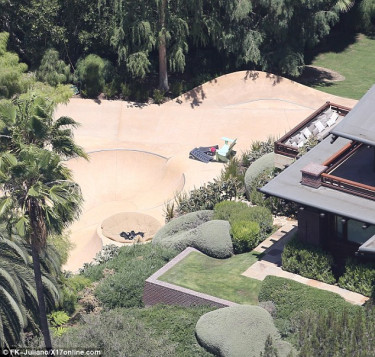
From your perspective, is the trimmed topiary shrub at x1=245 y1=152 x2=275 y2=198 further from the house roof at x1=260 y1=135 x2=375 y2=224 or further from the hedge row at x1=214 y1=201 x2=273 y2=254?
the house roof at x1=260 y1=135 x2=375 y2=224

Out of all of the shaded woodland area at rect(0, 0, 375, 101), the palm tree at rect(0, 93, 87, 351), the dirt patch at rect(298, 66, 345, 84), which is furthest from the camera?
the dirt patch at rect(298, 66, 345, 84)

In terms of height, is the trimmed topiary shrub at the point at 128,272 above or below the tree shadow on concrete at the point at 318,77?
below

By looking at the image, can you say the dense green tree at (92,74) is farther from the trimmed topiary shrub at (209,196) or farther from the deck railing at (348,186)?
the deck railing at (348,186)

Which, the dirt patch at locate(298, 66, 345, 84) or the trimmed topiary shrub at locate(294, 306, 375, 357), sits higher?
the trimmed topiary shrub at locate(294, 306, 375, 357)

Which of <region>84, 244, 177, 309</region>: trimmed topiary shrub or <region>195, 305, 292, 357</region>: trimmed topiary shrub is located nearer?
<region>195, 305, 292, 357</region>: trimmed topiary shrub

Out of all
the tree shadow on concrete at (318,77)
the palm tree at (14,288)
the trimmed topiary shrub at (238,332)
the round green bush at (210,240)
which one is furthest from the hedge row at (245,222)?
the tree shadow on concrete at (318,77)

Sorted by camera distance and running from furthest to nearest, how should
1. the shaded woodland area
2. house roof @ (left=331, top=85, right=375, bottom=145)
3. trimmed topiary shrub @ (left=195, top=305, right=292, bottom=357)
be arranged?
the shaded woodland area < house roof @ (left=331, top=85, right=375, bottom=145) < trimmed topiary shrub @ (left=195, top=305, right=292, bottom=357)

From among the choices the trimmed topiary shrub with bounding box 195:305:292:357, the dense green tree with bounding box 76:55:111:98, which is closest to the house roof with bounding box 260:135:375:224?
the trimmed topiary shrub with bounding box 195:305:292:357

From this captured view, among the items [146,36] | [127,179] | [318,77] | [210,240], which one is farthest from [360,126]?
[318,77]
